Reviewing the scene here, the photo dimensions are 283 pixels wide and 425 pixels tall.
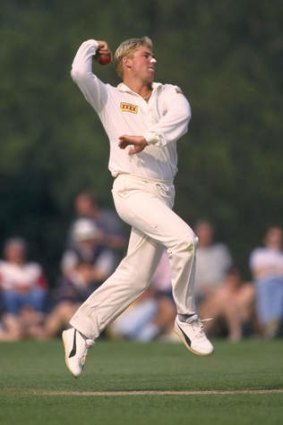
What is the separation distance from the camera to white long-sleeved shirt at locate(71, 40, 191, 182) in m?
12.3

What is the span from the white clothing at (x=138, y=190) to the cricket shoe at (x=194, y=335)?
95mm

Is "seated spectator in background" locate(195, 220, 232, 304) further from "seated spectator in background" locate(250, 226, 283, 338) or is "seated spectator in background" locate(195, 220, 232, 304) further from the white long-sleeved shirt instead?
the white long-sleeved shirt

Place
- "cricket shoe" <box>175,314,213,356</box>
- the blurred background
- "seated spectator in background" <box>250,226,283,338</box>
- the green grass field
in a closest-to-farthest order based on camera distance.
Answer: the green grass field → "cricket shoe" <box>175,314,213,356</box> → "seated spectator in background" <box>250,226,283,338</box> → the blurred background

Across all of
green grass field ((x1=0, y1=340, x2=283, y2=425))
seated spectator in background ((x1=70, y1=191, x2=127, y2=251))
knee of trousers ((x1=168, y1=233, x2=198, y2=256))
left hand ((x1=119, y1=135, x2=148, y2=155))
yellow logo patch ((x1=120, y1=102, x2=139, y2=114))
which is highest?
yellow logo patch ((x1=120, y1=102, x2=139, y2=114))

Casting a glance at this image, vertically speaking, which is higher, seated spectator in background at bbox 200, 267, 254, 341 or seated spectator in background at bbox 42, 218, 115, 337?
seated spectator in background at bbox 42, 218, 115, 337

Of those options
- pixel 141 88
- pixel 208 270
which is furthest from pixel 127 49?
pixel 208 270

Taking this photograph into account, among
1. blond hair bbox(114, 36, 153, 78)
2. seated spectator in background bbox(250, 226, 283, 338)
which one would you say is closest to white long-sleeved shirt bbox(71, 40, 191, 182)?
blond hair bbox(114, 36, 153, 78)

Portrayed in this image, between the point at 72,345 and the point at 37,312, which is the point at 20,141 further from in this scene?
the point at 72,345

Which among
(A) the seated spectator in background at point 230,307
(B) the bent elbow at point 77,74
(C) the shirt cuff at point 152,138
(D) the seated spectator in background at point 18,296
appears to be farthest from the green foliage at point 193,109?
(C) the shirt cuff at point 152,138

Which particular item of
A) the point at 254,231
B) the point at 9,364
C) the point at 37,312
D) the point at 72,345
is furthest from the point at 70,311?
the point at 254,231

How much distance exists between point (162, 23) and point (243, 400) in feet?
91.8

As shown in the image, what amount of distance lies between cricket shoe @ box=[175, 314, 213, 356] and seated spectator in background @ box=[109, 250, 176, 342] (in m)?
10.3

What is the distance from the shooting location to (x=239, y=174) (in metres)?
34.8

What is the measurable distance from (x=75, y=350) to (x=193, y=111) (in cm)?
2300
